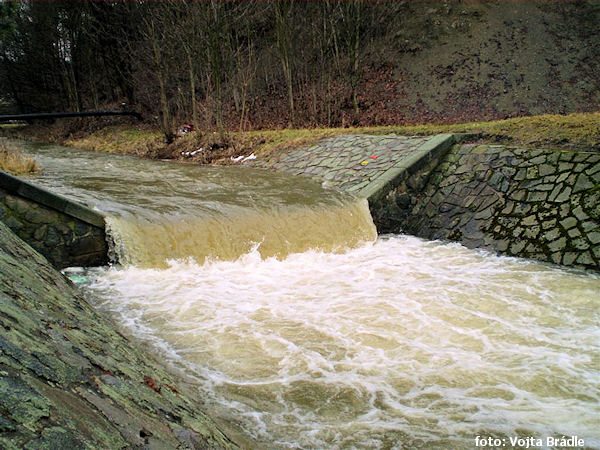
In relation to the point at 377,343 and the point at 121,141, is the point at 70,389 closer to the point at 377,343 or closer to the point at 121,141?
the point at 377,343

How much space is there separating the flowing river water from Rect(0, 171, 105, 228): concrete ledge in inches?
9.8

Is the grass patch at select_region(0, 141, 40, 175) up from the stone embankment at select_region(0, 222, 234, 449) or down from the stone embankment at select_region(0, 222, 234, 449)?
up

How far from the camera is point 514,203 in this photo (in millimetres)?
7543

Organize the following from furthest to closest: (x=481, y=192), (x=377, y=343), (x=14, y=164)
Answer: (x=14, y=164) < (x=481, y=192) < (x=377, y=343)

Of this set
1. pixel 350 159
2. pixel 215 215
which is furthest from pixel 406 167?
pixel 215 215

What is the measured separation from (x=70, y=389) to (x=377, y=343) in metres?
3.24

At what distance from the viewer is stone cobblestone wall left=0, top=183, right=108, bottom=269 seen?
17.5 ft

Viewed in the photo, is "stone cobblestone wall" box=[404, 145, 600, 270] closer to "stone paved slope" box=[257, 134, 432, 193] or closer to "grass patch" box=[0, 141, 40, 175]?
"stone paved slope" box=[257, 134, 432, 193]

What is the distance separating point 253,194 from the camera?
838 cm

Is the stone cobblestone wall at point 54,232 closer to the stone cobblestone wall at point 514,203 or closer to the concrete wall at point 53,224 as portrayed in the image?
the concrete wall at point 53,224

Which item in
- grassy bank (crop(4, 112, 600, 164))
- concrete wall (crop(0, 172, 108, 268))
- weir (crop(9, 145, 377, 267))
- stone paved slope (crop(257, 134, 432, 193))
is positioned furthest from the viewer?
stone paved slope (crop(257, 134, 432, 193))

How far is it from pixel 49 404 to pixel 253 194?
7.42 m

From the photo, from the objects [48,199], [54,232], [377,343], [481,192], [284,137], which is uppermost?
[284,137]

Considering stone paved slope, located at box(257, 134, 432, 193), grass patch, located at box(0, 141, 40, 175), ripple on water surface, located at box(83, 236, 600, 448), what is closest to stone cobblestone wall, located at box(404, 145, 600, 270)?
ripple on water surface, located at box(83, 236, 600, 448)
